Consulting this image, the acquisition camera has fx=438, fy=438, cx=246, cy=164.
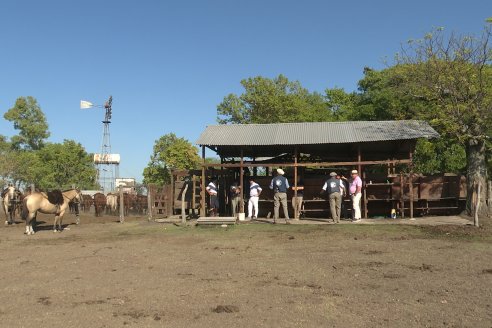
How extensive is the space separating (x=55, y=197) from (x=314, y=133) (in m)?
10.4

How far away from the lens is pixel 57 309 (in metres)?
5.99

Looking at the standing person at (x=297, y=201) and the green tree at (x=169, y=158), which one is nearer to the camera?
the standing person at (x=297, y=201)

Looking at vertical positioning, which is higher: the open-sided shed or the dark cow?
the open-sided shed

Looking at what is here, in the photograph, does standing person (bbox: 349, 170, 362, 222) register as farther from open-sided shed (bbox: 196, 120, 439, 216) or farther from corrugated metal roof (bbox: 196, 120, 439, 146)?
corrugated metal roof (bbox: 196, 120, 439, 146)

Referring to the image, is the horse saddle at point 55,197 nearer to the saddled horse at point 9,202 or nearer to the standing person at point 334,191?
the saddled horse at point 9,202

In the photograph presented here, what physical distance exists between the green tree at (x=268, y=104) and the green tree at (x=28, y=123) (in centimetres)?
2482

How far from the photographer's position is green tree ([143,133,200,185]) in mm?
50625

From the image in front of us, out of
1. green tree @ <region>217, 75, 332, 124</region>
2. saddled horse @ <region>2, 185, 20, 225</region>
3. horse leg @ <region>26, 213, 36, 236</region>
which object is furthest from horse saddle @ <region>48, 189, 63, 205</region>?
green tree @ <region>217, 75, 332, 124</region>

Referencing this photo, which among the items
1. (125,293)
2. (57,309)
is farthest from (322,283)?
(57,309)

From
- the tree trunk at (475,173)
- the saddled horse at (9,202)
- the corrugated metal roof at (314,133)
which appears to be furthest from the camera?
the saddled horse at (9,202)

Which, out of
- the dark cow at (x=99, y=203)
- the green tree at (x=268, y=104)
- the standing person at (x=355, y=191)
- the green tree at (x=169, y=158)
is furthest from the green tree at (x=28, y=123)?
the standing person at (x=355, y=191)

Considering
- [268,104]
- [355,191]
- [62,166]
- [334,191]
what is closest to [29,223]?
[334,191]

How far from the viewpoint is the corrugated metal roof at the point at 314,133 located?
17266 millimetres

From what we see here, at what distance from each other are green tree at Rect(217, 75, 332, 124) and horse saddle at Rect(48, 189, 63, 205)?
25.1 m
